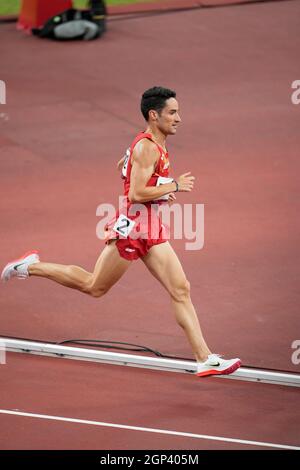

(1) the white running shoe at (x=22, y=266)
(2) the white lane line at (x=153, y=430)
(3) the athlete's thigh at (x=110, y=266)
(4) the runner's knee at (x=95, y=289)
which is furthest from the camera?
(1) the white running shoe at (x=22, y=266)

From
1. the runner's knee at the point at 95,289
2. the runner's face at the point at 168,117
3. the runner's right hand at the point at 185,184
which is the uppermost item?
the runner's face at the point at 168,117

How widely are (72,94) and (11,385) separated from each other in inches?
353

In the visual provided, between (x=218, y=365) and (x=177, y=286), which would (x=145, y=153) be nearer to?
(x=177, y=286)

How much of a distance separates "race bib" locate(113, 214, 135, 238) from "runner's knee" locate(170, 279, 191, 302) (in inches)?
25.0

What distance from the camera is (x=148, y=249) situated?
11266mm

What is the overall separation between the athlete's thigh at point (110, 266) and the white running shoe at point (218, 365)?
111 cm

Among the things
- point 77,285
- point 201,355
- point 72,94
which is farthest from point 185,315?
point 72,94

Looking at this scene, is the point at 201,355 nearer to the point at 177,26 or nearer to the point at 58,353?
the point at 58,353

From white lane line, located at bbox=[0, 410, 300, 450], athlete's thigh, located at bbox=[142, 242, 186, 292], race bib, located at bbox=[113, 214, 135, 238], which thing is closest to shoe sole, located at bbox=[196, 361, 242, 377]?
athlete's thigh, located at bbox=[142, 242, 186, 292]

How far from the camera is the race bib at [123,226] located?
36.8ft

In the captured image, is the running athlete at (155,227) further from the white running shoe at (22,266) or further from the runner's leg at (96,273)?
the white running shoe at (22,266)

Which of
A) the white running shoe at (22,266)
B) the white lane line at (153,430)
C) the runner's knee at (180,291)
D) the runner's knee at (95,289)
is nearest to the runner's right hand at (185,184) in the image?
the runner's knee at (180,291)

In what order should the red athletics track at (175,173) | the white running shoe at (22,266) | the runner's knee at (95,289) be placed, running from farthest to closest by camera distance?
the red athletics track at (175,173), the white running shoe at (22,266), the runner's knee at (95,289)

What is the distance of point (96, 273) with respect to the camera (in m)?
→ 11.5
